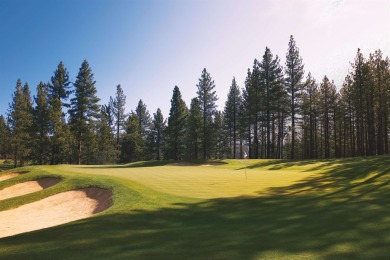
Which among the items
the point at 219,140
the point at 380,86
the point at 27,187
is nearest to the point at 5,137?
the point at 219,140

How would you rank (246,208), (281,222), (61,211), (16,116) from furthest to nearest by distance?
(16,116)
(61,211)
(246,208)
(281,222)

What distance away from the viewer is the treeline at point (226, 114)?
4759 cm

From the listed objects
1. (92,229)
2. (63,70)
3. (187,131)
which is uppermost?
(63,70)

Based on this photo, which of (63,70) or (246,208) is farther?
(63,70)

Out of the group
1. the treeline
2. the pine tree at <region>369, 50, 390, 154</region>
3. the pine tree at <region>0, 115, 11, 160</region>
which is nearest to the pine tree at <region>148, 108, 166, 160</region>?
the treeline

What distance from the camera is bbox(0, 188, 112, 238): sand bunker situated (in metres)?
12.6

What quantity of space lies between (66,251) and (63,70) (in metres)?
59.0

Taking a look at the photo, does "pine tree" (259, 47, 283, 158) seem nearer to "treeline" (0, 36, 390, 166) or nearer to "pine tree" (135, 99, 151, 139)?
"treeline" (0, 36, 390, 166)

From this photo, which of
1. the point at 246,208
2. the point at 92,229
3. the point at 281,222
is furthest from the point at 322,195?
the point at 92,229

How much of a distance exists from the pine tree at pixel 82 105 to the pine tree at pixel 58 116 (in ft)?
7.05

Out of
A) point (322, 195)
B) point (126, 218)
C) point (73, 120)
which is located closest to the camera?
point (126, 218)

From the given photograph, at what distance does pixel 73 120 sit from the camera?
54969mm

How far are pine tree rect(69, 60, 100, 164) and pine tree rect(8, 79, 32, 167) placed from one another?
8370 millimetres

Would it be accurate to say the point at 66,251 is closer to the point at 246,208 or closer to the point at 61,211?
the point at 246,208
